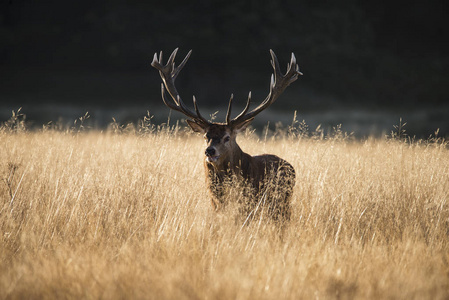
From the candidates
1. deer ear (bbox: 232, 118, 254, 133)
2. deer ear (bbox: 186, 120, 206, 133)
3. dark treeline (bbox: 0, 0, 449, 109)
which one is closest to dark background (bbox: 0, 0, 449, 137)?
dark treeline (bbox: 0, 0, 449, 109)

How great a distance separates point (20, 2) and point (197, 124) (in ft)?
109

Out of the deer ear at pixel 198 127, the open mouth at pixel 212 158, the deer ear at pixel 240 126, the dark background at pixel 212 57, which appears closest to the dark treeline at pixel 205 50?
the dark background at pixel 212 57

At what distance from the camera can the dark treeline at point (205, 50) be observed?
3044cm

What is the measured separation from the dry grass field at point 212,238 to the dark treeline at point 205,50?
78.8ft

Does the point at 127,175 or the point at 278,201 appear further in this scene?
the point at 127,175

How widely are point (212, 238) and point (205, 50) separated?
90.6 feet

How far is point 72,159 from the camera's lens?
6.37 meters

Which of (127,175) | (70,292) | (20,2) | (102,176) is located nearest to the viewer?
(70,292)

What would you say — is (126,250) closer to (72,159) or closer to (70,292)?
(70,292)

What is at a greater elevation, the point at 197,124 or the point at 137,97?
the point at 137,97

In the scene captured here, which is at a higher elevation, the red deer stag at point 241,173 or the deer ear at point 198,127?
the deer ear at point 198,127

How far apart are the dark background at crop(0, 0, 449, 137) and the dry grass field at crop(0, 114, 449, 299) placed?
23360 mm

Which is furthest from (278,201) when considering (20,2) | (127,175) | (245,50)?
(20,2)

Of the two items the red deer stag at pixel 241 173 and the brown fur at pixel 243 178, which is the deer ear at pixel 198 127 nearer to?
the red deer stag at pixel 241 173
